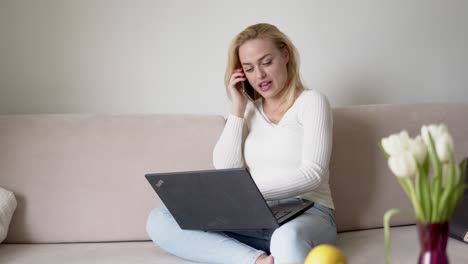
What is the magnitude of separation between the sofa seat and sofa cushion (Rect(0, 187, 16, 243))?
2.7 inches

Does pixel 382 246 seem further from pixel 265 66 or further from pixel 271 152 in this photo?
pixel 265 66

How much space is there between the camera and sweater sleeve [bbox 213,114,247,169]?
89.4 inches

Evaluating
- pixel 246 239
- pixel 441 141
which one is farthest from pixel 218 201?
pixel 441 141

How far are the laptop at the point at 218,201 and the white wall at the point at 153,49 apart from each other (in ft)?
2.73

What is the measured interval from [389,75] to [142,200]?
1.20m

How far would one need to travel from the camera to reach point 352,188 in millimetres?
2363

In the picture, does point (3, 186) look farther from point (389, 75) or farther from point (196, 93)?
point (389, 75)

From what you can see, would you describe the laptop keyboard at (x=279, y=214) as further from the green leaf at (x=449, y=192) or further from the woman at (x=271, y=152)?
the green leaf at (x=449, y=192)

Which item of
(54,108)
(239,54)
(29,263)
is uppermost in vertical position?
(239,54)

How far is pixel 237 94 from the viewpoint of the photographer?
2389mm

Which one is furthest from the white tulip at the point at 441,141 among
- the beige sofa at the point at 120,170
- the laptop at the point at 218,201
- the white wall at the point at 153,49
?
the white wall at the point at 153,49

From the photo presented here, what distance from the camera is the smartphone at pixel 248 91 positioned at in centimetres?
242

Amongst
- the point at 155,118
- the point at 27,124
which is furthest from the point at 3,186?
the point at 155,118

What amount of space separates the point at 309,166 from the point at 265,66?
402 mm
